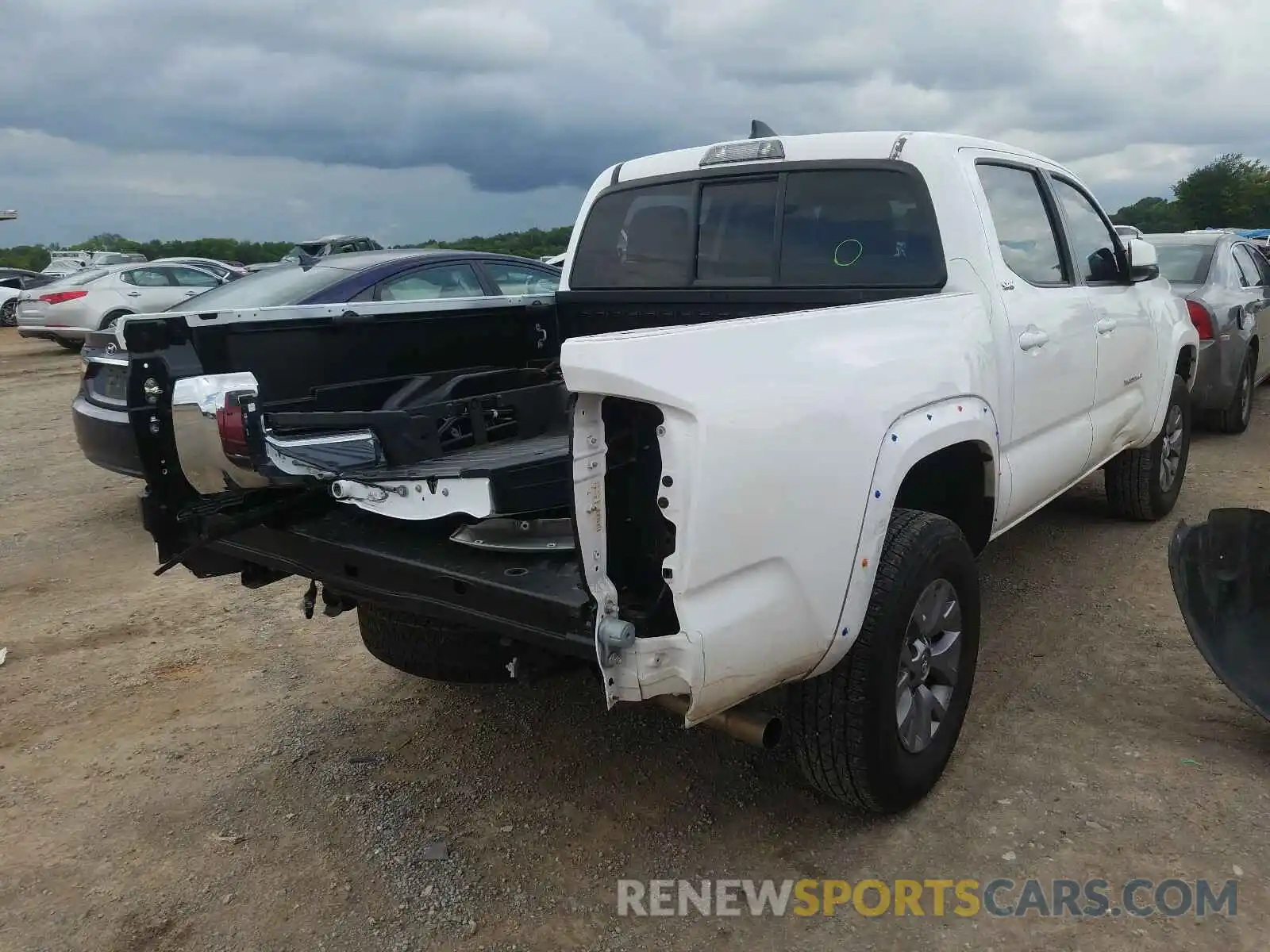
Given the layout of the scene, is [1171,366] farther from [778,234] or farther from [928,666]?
[928,666]

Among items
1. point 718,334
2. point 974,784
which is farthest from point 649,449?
point 974,784

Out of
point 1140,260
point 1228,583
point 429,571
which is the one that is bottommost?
point 1228,583

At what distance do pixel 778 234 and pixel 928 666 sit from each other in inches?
68.2

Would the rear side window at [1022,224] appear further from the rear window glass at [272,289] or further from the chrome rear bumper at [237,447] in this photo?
the rear window glass at [272,289]

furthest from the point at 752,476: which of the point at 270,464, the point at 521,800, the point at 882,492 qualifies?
the point at 521,800

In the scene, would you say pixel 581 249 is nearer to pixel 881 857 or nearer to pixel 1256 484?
pixel 881 857

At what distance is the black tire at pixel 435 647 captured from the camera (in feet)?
9.33

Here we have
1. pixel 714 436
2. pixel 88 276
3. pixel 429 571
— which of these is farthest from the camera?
pixel 88 276

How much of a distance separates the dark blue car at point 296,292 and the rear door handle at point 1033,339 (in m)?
3.24

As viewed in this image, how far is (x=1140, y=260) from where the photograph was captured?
4324 mm

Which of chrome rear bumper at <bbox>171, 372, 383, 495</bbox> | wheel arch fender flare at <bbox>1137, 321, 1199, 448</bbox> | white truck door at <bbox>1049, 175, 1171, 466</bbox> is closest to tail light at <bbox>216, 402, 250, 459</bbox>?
chrome rear bumper at <bbox>171, 372, 383, 495</bbox>

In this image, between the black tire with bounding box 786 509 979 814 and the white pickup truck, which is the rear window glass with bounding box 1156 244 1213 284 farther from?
the black tire with bounding box 786 509 979 814

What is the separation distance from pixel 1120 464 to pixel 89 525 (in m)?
6.44

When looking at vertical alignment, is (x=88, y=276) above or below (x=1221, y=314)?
below
